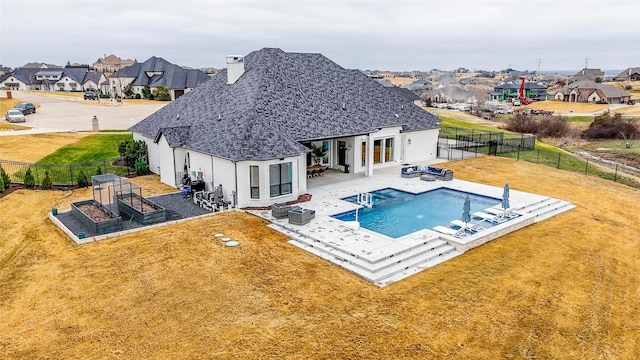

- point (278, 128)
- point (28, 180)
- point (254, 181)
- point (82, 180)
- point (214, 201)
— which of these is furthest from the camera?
point (82, 180)

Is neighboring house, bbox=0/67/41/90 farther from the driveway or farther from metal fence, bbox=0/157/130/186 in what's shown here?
metal fence, bbox=0/157/130/186

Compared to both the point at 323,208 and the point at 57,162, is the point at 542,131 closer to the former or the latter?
the point at 323,208

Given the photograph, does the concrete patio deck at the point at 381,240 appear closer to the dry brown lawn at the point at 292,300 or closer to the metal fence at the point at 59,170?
the dry brown lawn at the point at 292,300

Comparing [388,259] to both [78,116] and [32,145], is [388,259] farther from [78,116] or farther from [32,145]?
[78,116]

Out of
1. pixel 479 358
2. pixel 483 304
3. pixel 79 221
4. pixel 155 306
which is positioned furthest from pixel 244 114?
pixel 479 358

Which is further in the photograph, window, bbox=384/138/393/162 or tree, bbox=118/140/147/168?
window, bbox=384/138/393/162

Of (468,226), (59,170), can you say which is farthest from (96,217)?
(468,226)

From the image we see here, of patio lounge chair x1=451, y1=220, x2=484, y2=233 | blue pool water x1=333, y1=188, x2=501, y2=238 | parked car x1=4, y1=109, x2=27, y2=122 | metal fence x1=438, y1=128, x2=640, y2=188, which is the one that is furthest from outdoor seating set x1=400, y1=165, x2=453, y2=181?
parked car x1=4, y1=109, x2=27, y2=122
